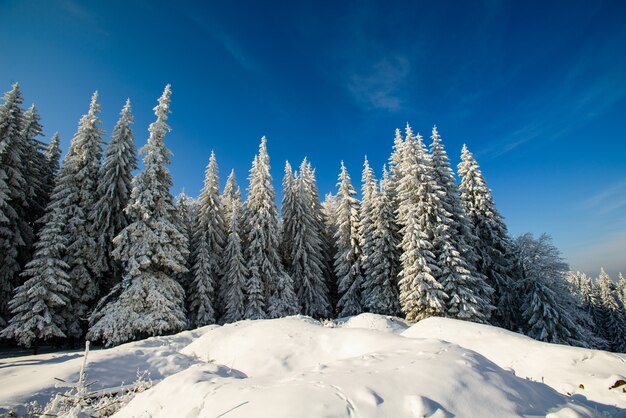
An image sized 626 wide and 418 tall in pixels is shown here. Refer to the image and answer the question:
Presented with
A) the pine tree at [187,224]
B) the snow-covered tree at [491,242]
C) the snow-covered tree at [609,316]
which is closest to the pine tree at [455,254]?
the snow-covered tree at [491,242]

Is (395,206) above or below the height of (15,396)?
above

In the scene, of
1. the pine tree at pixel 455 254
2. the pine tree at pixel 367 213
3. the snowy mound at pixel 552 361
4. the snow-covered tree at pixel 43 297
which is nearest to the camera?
the snowy mound at pixel 552 361

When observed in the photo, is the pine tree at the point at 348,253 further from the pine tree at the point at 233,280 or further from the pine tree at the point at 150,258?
the pine tree at the point at 150,258

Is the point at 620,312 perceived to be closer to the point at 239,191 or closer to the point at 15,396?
the point at 239,191

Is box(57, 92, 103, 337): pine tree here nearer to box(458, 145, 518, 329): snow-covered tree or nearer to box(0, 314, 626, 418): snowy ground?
box(0, 314, 626, 418): snowy ground

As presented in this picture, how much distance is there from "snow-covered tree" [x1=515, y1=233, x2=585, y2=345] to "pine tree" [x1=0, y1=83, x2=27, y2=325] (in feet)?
114

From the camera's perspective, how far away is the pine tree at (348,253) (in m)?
27.8

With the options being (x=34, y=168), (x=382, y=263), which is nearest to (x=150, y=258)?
(x=34, y=168)

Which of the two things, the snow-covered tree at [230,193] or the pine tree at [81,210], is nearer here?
the pine tree at [81,210]

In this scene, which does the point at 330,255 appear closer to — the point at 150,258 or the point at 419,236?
the point at 419,236

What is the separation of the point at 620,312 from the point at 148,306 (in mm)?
66679

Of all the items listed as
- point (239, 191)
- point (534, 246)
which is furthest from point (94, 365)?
point (239, 191)

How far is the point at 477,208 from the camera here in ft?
87.4

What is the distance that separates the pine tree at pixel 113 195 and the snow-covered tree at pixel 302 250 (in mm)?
14444
